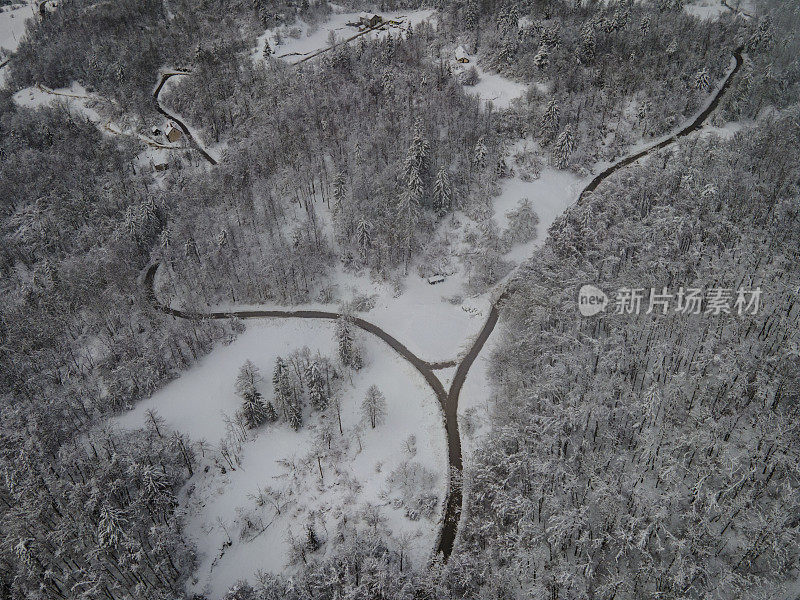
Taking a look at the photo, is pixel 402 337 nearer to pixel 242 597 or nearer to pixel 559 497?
pixel 559 497

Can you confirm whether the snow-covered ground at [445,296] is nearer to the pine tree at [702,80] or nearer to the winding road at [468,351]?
the winding road at [468,351]

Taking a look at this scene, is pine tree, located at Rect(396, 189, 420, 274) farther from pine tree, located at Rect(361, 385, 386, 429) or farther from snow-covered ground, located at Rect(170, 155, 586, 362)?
pine tree, located at Rect(361, 385, 386, 429)

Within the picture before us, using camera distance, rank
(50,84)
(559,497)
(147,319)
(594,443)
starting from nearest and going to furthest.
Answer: (559,497) < (594,443) < (147,319) < (50,84)

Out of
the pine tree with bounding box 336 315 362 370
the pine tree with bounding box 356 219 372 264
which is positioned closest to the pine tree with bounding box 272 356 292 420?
the pine tree with bounding box 336 315 362 370

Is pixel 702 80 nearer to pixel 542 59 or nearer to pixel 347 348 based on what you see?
pixel 542 59

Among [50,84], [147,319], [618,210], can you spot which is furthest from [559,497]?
[50,84]

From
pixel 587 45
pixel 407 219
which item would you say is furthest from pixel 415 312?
pixel 587 45
